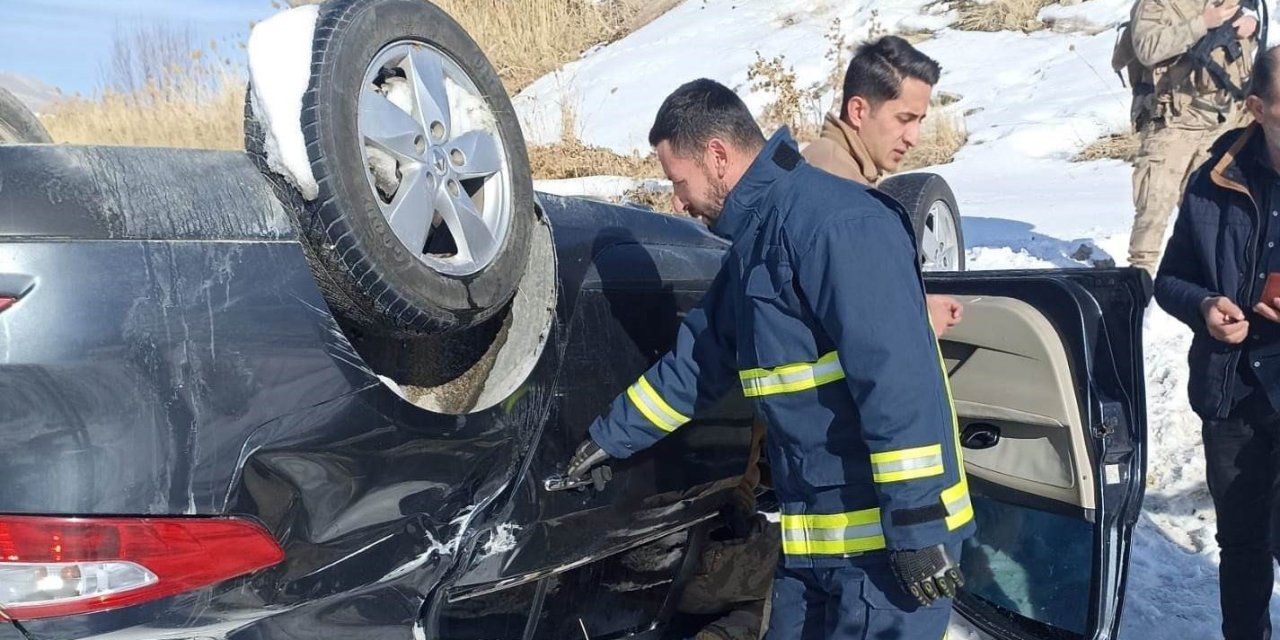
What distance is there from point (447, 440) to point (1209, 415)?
7.30 feet

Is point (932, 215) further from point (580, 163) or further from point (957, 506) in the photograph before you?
point (580, 163)

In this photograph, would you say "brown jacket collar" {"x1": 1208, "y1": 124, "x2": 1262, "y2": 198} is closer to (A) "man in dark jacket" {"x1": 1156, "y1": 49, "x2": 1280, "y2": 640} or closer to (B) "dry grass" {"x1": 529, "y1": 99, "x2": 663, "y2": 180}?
(A) "man in dark jacket" {"x1": 1156, "y1": 49, "x2": 1280, "y2": 640}

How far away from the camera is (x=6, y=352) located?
1.47 meters

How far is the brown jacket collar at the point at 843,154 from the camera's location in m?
3.22

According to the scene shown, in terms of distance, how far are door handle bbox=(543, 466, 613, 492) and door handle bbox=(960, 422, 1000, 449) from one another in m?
1.14

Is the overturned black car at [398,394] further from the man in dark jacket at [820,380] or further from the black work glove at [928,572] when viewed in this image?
the black work glove at [928,572]

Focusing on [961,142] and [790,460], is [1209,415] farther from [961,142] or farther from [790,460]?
[961,142]

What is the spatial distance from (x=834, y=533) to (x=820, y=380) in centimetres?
31

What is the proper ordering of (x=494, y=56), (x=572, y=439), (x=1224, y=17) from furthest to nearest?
(x=494, y=56) → (x=1224, y=17) → (x=572, y=439)

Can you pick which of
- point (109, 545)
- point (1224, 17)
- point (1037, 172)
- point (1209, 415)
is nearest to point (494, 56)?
point (1037, 172)

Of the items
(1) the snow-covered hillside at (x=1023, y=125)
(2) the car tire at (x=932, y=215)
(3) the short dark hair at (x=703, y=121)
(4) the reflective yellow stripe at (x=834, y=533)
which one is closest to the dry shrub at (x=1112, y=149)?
(1) the snow-covered hillside at (x=1023, y=125)

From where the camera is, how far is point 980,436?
9.76 feet

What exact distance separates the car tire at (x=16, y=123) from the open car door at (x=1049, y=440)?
2508mm

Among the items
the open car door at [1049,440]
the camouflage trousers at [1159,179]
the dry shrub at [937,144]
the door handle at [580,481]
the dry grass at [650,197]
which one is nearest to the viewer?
the door handle at [580,481]
